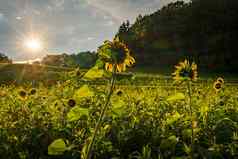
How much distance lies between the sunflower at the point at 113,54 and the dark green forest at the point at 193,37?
169ft

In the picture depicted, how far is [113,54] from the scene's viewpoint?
2715mm

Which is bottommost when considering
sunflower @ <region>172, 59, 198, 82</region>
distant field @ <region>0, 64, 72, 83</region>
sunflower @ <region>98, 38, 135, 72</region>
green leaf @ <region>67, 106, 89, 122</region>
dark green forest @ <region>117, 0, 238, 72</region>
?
distant field @ <region>0, 64, 72, 83</region>

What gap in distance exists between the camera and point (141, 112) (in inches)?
219

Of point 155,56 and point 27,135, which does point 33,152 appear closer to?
point 27,135

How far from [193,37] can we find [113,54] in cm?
5880

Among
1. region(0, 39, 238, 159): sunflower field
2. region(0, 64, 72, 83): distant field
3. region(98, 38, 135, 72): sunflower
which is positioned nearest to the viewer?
region(98, 38, 135, 72): sunflower

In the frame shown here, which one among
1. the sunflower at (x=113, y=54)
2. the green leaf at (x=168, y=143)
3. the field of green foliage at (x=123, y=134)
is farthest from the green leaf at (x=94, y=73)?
the green leaf at (x=168, y=143)

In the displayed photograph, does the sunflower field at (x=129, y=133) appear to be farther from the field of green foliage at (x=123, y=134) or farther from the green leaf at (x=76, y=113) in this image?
the green leaf at (x=76, y=113)

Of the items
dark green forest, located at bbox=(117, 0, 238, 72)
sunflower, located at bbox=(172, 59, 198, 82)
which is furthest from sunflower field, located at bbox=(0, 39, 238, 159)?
dark green forest, located at bbox=(117, 0, 238, 72)

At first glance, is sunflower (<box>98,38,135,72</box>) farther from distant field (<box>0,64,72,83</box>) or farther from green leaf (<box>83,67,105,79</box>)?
distant field (<box>0,64,72,83</box>)

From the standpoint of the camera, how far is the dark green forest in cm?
5609

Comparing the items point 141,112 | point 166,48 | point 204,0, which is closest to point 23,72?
point 141,112

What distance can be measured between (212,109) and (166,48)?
55.5 metres

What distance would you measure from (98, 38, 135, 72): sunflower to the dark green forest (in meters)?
51.5
